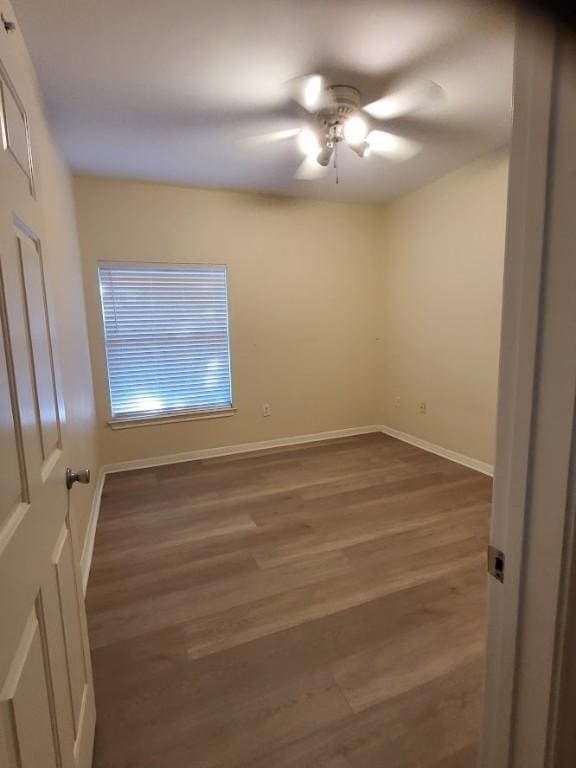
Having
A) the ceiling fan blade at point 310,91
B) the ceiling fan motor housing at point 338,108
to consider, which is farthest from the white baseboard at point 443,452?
the ceiling fan blade at point 310,91

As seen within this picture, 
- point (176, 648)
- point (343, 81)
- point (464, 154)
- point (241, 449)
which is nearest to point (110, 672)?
point (176, 648)

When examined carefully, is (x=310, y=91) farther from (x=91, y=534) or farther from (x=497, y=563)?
(x=91, y=534)

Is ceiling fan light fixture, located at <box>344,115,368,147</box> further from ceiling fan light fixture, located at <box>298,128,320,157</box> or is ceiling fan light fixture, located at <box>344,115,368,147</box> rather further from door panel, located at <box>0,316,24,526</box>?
door panel, located at <box>0,316,24,526</box>

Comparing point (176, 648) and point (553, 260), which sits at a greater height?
point (553, 260)

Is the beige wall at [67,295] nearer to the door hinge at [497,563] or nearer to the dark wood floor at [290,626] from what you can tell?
the dark wood floor at [290,626]

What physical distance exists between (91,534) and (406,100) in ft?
10.7

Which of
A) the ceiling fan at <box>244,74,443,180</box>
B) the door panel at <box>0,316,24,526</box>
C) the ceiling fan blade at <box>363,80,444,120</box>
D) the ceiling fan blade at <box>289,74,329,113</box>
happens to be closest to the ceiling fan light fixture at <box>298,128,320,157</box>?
the ceiling fan at <box>244,74,443,180</box>

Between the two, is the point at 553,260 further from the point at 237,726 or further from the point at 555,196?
the point at 237,726

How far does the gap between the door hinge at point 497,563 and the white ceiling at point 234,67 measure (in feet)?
4.30

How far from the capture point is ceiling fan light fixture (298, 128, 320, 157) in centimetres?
234

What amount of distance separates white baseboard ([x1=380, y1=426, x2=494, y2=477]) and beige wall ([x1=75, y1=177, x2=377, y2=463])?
0.37m

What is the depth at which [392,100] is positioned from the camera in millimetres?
2105

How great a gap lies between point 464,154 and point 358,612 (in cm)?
335

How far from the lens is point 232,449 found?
13.1 feet
